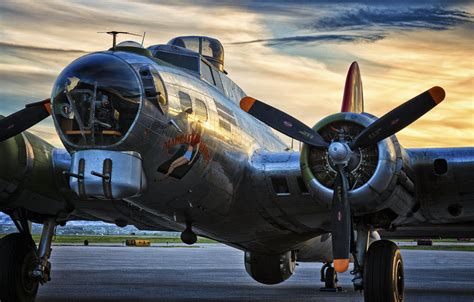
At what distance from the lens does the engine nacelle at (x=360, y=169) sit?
11.3 metres

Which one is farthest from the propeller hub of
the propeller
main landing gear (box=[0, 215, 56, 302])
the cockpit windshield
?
main landing gear (box=[0, 215, 56, 302])

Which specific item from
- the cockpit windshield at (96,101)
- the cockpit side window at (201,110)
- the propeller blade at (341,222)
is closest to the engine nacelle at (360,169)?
the propeller blade at (341,222)

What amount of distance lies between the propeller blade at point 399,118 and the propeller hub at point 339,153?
0.17 meters

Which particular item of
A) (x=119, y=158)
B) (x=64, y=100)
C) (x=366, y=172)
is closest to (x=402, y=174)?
(x=366, y=172)

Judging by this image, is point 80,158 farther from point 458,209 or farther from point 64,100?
point 458,209

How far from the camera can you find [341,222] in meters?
11.5

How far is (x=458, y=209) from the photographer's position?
1331 centimetres

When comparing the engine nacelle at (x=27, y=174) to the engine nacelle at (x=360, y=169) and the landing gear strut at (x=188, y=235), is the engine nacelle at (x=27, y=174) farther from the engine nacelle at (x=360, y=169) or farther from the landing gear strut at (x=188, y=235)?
the engine nacelle at (x=360, y=169)

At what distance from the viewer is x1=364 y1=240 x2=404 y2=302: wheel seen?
11.6m

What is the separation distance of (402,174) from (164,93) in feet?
12.9

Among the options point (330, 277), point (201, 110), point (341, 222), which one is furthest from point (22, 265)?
point (330, 277)

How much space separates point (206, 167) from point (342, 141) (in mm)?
2090

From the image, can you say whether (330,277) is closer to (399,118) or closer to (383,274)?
(383,274)

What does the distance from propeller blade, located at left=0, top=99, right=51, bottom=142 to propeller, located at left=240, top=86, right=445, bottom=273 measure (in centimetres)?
316
